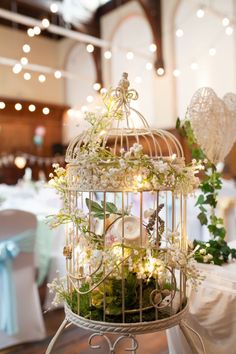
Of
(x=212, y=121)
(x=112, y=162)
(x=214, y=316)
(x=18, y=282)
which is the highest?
(x=212, y=121)

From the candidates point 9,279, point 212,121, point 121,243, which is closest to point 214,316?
point 121,243

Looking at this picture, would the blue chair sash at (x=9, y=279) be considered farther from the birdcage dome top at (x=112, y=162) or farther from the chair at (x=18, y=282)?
the birdcage dome top at (x=112, y=162)

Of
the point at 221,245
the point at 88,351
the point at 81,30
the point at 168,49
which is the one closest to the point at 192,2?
the point at 168,49

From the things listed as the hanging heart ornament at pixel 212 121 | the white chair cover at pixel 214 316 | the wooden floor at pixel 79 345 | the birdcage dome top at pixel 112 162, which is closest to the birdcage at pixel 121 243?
the birdcage dome top at pixel 112 162

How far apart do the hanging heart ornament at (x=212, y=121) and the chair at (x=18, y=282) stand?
3.65ft

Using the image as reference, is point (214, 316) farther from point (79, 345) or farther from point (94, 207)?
point (79, 345)

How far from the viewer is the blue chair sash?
2.02 m

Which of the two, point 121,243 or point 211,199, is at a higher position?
point 211,199

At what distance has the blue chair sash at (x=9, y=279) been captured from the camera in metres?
2.02

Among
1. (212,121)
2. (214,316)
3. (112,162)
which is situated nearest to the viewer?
(112,162)

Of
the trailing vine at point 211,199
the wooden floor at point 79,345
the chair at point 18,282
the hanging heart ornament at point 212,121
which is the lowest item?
the wooden floor at point 79,345

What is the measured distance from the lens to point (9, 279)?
6.76 feet

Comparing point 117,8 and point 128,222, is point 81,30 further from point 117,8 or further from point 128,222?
point 128,222

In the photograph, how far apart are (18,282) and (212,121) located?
147 cm
